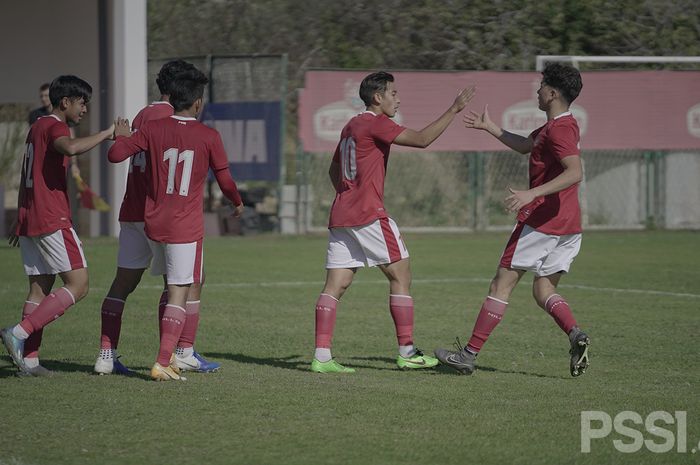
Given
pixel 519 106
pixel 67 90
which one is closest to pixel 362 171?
pixel 67 90

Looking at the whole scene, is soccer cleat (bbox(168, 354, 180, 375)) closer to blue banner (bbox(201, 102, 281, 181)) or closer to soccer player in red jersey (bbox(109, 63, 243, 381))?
soccer player in red jersey (bbox(109, 63, 243, 381))

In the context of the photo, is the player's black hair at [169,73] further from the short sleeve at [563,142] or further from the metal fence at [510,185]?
the metal fence at [510,185]

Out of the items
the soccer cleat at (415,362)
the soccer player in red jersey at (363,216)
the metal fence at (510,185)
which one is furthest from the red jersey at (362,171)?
the metal fence at (510,185)

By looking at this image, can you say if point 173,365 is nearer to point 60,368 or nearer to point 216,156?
point 60,368

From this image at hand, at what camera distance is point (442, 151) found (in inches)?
906

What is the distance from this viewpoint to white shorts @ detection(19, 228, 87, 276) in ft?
27.3

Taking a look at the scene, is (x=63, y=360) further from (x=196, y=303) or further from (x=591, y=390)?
(x=591, y=390)

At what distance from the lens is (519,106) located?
22859 mm

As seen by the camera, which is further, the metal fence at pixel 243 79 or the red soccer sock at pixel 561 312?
the metal fence at pixel 243 79

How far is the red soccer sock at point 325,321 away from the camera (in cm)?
878

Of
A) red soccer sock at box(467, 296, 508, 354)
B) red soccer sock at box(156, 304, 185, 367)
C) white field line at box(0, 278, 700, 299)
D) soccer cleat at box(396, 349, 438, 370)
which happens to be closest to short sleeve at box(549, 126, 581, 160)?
red soccer sock at box(467, 296, 508, 354)

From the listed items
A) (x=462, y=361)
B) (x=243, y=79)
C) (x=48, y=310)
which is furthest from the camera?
(x=243, y=79)

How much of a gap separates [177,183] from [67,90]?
105 cm

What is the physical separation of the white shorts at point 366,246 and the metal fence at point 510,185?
14602 mm
